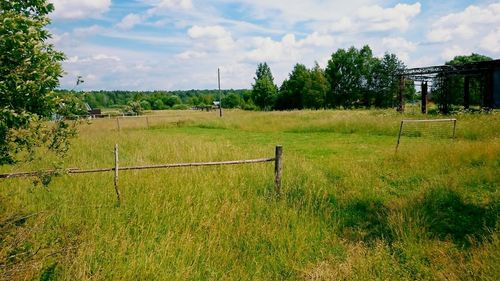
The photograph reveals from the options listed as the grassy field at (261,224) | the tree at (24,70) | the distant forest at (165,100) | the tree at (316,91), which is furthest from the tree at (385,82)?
the tree at (24,70)

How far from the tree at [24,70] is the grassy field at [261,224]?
1.73 meters

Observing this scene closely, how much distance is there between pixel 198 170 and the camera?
835 cm

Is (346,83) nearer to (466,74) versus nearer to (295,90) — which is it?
(295,90)

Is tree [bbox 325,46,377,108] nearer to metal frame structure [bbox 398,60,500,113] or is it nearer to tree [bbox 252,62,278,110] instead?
tree [bbox 252,62,278,110]

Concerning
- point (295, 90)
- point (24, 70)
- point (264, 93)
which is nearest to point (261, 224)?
point (24, 70)

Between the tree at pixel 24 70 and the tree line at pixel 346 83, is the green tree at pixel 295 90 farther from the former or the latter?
the tree at pixel 24 70

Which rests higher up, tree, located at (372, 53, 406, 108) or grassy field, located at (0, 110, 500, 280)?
tree, located at (372, 53, 406, 108)

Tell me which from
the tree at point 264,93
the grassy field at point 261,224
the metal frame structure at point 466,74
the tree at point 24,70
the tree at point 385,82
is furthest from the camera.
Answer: the tree at point 264,93

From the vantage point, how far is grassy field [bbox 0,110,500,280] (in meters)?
4.57

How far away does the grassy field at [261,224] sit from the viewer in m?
4.57

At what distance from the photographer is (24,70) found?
11.8 feet

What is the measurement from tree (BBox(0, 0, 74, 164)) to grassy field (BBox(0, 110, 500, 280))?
1.73 meters

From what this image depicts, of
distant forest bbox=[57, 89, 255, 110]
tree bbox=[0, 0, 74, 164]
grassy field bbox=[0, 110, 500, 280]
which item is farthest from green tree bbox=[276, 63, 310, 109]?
tree bbox=[0, 0, 74, 164]

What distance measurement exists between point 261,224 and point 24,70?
411 cm
